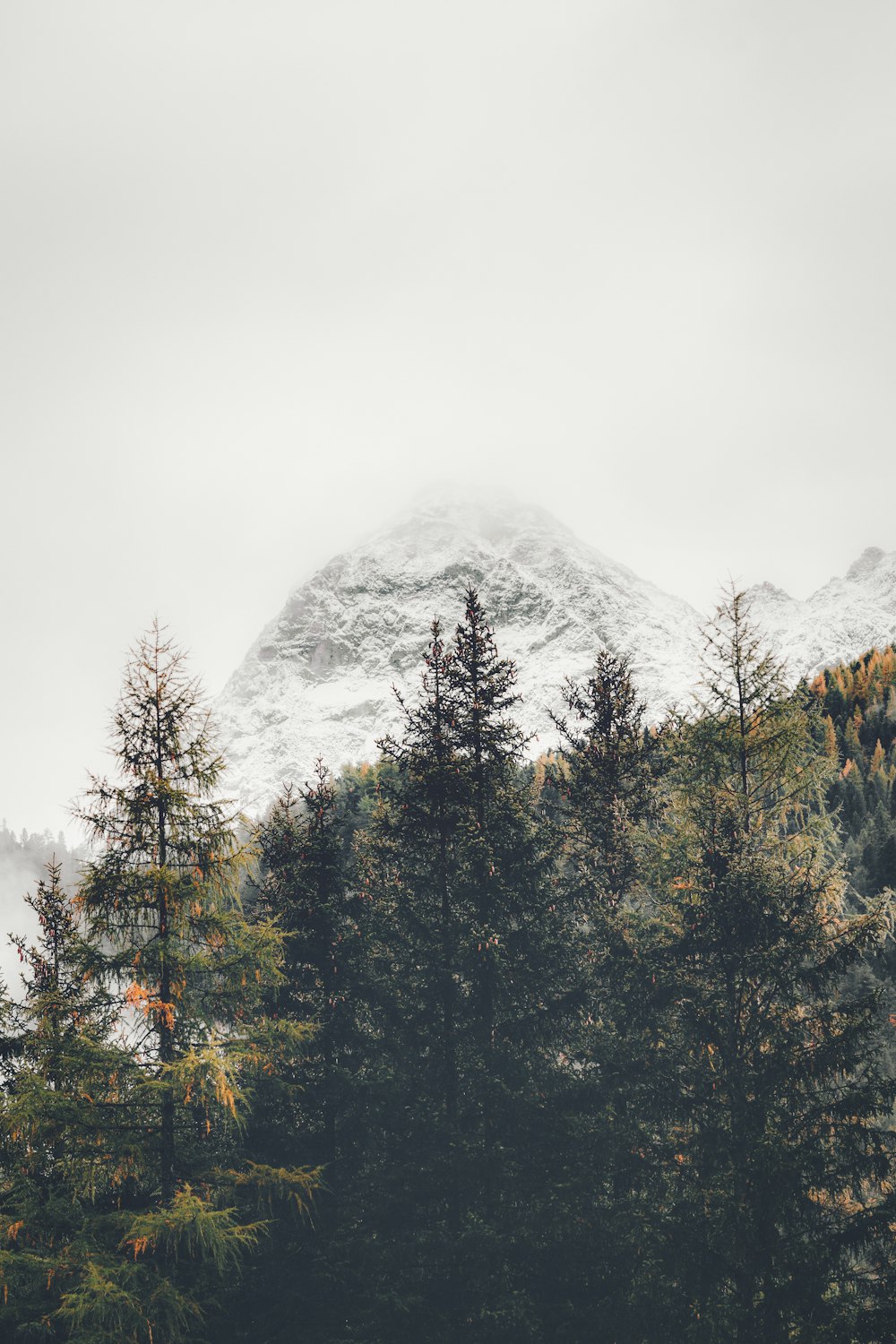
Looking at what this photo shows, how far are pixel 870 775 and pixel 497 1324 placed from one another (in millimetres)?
73542

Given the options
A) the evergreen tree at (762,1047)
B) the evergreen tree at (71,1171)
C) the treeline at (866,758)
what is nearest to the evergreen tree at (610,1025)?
the evergreen tree at (762,1047)

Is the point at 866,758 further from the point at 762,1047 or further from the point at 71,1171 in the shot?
the point at 71,1171

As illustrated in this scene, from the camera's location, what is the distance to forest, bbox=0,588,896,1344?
9.63m

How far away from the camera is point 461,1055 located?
1377 cm

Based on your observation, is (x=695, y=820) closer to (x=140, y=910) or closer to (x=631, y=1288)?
(x=631, y=1288)

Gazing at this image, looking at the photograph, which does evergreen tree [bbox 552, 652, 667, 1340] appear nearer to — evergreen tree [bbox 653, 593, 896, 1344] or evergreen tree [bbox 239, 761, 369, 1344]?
evergreen tree [bbox 653, 593, 896, 1344]

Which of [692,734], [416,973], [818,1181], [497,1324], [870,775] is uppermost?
[870,775]

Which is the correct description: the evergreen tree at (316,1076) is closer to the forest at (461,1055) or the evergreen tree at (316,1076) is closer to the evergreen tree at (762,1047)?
the forest at (461,1055)

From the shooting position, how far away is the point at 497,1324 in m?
10.2

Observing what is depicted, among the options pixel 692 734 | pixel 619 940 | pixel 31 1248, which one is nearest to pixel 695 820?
pixel 692 734

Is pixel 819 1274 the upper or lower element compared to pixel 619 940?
lower

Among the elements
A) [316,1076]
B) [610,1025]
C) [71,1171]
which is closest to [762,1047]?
[610,1025]

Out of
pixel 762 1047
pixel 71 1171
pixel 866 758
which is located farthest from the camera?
pixel 866 758

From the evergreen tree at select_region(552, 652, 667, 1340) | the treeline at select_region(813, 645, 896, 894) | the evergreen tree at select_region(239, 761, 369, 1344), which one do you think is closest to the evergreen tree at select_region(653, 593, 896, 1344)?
the evergreen tree at select_region(552, 652, 667, 1340)
